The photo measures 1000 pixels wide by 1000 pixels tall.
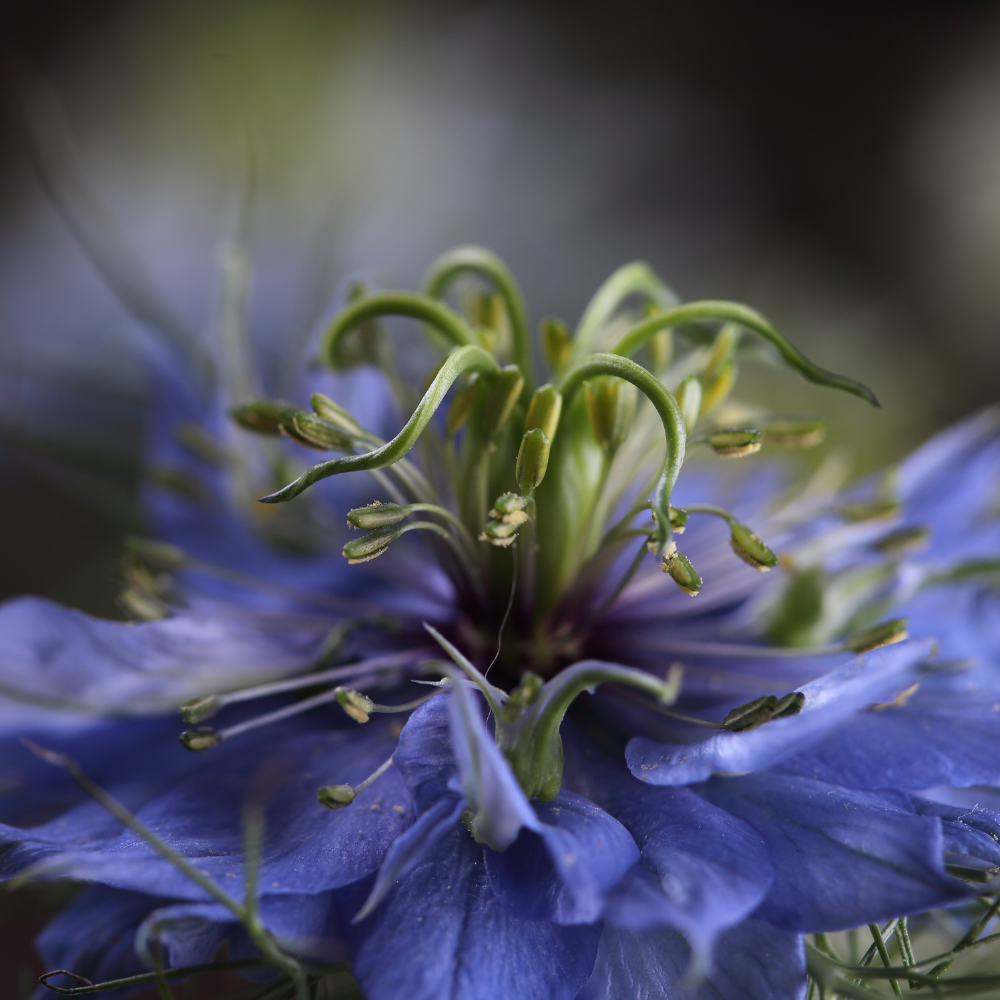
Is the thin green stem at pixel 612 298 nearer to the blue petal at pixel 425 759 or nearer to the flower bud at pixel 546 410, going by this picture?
the flower bud at pixel 546 410

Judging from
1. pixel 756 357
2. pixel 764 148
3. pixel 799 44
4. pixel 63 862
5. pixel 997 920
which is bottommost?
pixel 63 862

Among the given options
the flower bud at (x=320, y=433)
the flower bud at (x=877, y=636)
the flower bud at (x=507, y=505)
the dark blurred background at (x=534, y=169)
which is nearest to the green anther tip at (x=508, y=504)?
the flower bud at (x=507, y=505)

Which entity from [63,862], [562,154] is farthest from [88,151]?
[63,862]

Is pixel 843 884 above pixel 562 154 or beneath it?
beneath

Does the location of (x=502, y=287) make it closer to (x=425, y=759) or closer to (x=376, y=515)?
(x=376, y=515)

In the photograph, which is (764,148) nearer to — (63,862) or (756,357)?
(756,357)

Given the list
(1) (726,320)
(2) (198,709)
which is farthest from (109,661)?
(1) (726,320)
